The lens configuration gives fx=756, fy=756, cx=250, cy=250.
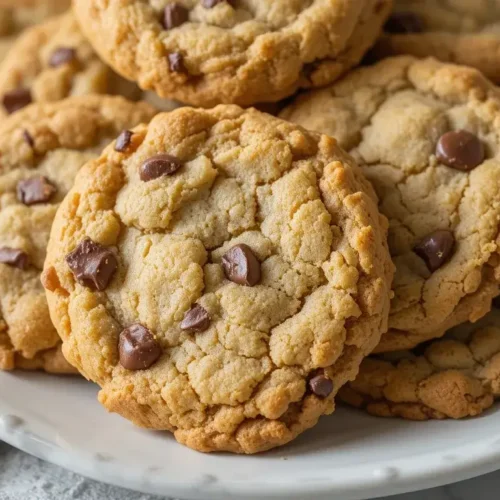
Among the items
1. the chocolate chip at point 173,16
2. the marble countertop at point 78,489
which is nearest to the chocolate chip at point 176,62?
the chocolate chip at point 173,16

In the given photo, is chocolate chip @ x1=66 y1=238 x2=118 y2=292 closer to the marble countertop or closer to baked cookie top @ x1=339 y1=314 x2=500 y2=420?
the marble countertop

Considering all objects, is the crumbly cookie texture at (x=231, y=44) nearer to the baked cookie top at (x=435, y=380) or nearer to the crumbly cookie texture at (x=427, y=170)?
the crumbly cookie texture at (x=427, y=170)

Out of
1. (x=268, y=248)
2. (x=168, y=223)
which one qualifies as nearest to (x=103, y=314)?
(x=168, y=223)

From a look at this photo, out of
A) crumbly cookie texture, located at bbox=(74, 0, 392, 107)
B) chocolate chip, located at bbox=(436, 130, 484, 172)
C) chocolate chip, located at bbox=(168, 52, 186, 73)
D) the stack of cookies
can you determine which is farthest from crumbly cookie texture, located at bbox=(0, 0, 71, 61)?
chocolate chip, located at bbox=(436, 130, 484, 172)

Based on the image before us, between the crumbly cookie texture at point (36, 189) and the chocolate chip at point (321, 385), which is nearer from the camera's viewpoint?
the chocolate chip at point (321, 385)

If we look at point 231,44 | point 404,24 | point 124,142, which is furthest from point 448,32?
point 124,142

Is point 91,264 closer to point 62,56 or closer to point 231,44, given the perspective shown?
point 231,44

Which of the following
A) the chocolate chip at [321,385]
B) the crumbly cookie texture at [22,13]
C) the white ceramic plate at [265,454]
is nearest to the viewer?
the white ceramic plate at [265,454]
